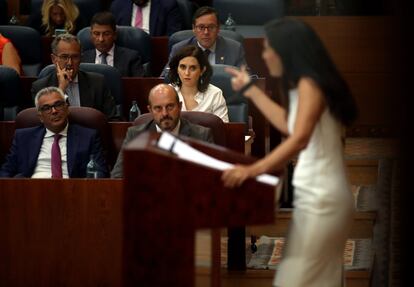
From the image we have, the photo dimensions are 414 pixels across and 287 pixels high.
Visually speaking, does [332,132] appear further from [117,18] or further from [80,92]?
[117,18]

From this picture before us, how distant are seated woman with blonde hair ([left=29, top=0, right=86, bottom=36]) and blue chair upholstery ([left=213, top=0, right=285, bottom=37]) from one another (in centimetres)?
65

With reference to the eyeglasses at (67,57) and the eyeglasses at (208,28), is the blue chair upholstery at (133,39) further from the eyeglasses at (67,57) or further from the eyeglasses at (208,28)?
the eyeglasses at (67,57)

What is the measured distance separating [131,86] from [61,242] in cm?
115

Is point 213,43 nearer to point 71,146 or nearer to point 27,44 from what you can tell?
point 27,44

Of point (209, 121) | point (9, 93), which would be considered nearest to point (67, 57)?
point (9, 93)

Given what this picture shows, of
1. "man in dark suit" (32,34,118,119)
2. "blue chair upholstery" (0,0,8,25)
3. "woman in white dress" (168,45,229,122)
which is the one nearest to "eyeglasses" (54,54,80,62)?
"man in dark suit" (32,34,118,119)

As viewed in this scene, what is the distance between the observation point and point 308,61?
1.56 m

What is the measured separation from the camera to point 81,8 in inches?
182

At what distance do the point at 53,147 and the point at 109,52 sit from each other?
1.20 meters

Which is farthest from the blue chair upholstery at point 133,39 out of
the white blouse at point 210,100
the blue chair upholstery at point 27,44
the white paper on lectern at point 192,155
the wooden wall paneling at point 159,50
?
the white paper on lectern at point 192,155

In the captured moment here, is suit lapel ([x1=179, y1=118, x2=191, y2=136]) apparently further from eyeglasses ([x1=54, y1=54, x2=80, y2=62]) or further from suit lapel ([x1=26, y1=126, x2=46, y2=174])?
eyeglasses ([x1=54, y1=54, x2=80, y2=62])

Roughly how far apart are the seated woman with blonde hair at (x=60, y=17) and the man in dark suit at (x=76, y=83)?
3.07 feet

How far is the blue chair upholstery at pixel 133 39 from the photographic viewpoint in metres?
4.11

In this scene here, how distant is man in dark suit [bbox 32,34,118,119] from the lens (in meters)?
3.37
